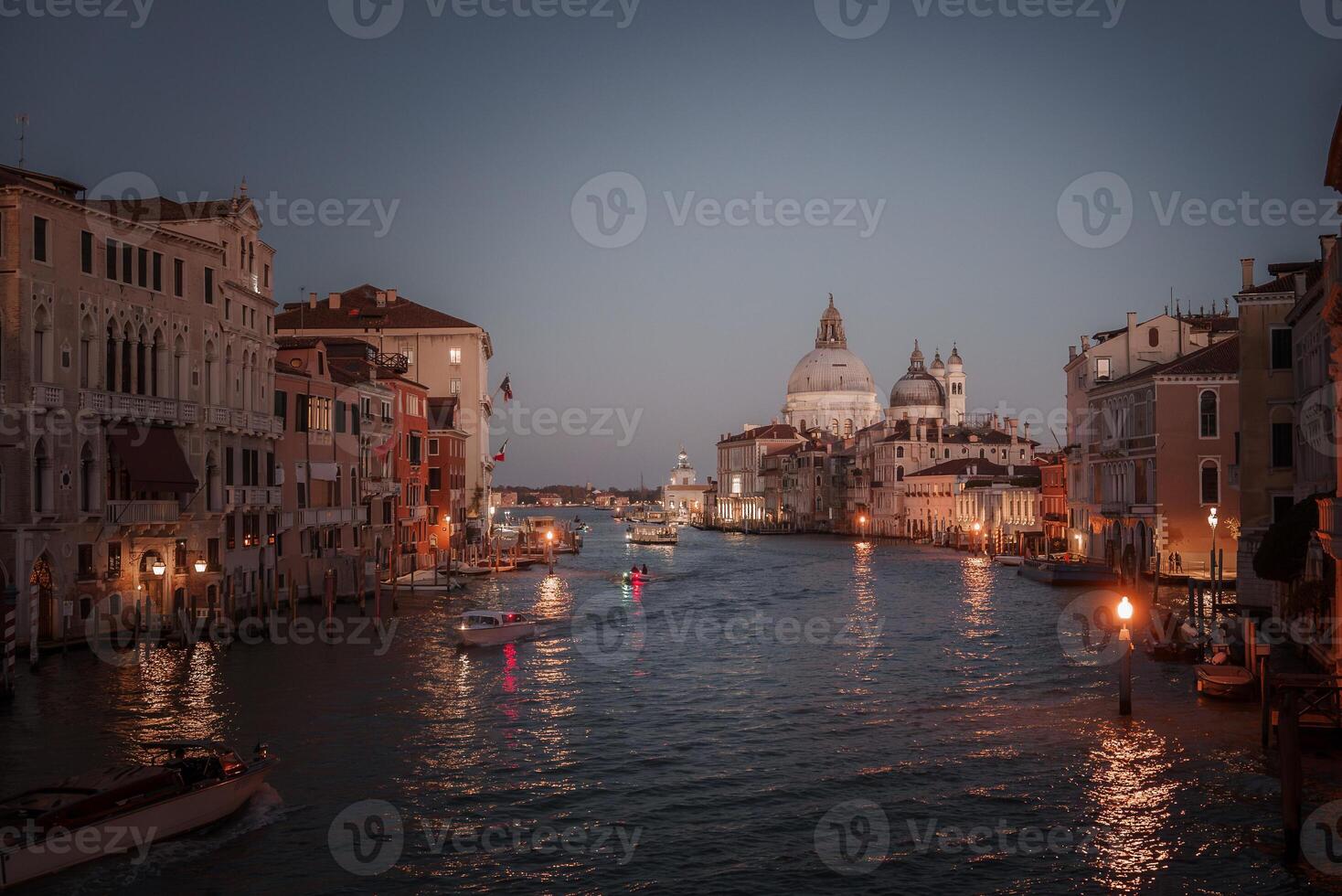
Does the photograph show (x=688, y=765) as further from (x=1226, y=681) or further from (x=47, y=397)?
(x=47, y=397)

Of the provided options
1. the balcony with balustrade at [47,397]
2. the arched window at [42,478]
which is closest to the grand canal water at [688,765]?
the arched window at [42,478]

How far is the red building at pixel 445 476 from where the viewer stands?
51188mm

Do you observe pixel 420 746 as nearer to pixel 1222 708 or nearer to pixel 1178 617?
pixel 1222 708

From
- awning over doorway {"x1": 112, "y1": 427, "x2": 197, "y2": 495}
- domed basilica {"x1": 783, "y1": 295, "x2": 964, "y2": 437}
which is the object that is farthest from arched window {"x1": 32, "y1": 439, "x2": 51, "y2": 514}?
domed basilica {"x1": 783, "y1": 295, "x2": 964, "y2": 437}

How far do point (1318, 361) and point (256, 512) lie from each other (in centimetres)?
2346

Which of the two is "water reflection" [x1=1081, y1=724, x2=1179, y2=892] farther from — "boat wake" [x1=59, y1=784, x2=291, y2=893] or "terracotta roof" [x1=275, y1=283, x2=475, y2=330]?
"terracotta roof" [x1=275, y1=283, x2=475, y2=330]

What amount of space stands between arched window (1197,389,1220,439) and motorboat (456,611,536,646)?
2330 cm

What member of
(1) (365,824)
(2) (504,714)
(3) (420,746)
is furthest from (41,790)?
(2) (504,714)

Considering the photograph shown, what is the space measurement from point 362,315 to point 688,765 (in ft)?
154

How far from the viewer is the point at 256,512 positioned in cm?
3103

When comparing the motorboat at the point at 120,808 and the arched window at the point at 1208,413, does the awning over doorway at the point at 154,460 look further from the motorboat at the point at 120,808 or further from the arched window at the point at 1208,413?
the arched window at the point at 1208,413

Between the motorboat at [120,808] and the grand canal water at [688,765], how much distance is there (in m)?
0.23

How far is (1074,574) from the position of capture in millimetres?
45750

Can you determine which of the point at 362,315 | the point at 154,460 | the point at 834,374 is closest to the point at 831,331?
the point at 834,374
